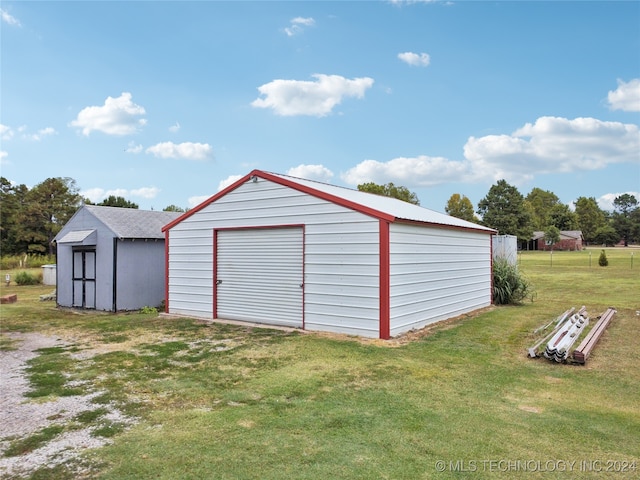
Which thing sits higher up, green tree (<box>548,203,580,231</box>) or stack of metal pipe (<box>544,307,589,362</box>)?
green tree (<box>548,203,580,231</box>)

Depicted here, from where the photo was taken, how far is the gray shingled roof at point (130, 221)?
40.2ft

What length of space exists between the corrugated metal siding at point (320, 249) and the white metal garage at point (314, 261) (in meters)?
0.02

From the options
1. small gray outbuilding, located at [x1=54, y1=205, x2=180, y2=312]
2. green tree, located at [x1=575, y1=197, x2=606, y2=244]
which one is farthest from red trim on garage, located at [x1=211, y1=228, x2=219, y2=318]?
green tree, located at [x1=575, y1=197, x2=606, y2=244]

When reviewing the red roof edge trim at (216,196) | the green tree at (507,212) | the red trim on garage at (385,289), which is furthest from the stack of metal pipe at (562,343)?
the green tree at (507,212)

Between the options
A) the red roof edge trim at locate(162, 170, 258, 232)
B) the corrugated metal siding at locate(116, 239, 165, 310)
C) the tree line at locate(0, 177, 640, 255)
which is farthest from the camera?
the tree line at locate(0, 177, 640, 255)

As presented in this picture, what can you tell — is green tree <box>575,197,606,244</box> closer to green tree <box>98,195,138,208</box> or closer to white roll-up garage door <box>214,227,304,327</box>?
green tree <box>98,195,138,208</box>

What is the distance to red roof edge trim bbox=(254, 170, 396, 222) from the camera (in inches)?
301

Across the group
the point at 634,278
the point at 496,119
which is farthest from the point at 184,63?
the point at 634,278

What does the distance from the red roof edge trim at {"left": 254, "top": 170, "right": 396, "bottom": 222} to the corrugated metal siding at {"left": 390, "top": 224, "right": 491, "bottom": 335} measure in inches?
12.9

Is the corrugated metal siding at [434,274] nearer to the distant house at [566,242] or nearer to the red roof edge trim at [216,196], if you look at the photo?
the red roof edge trim at [216,196]

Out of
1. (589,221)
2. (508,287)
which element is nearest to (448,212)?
(589,221)

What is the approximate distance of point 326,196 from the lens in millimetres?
8305

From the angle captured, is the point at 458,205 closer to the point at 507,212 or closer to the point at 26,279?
the point at 507,212

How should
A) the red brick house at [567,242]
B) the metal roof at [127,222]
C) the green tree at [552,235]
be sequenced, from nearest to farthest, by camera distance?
the metal roof at [127,222]
the green tree at [552,235]
the red brick house at [567,242]
